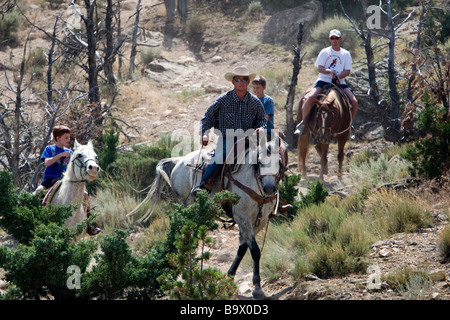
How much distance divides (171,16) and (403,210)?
24.2 meters

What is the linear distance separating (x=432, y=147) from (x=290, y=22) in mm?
19001

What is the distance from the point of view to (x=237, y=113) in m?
7.80

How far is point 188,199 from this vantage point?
9328 mm

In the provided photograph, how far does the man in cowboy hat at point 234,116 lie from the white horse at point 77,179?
1602 millimetres

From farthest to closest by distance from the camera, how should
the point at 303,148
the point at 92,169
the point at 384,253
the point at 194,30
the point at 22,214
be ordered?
the point at 194,30 < the point at 303,148 < the point at 384,253 < the point at 92,169 < the point at 22,214

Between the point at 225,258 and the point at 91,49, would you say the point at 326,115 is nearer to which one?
the point at 225,258

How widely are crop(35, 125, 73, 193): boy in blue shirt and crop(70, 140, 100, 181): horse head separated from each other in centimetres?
51

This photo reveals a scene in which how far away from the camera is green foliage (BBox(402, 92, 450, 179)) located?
Answer: 9.61 m

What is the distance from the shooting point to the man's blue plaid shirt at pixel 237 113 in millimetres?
7797

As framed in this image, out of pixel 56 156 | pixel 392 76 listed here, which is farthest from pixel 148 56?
pixel 56 156

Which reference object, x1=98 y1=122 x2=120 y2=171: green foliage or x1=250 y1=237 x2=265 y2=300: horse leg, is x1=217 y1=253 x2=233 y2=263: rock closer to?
x1=250 y1=237 x2=265 y2=300: horse leg

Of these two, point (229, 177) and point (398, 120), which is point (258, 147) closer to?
point (229, 177)

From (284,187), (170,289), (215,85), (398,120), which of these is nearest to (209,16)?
(215,85)

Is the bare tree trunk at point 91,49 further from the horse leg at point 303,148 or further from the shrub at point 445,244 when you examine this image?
the shrub at point 445,244
